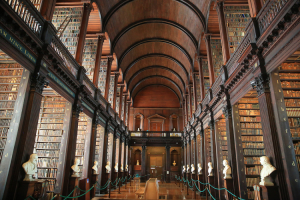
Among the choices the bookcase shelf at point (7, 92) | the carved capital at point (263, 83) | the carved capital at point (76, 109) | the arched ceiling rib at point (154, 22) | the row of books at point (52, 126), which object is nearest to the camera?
the carved capital at point (263, 83)

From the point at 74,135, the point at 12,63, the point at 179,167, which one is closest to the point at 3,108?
the point at 12,63

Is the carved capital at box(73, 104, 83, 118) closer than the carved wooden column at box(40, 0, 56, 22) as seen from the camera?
No

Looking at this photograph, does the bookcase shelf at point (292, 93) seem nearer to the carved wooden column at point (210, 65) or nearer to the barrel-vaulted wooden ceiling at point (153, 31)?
the carved wooden column at point (210, 65)

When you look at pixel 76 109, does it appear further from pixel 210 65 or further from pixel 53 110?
pixel 210 65

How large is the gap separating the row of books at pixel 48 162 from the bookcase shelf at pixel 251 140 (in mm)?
5979

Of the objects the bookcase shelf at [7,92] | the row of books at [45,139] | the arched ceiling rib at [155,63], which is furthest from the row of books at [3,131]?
the arched ceiling rib at [155,63]

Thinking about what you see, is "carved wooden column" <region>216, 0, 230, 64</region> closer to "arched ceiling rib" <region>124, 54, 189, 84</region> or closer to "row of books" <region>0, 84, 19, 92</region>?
"row of books" <region>0, 84, 19, 92</region>

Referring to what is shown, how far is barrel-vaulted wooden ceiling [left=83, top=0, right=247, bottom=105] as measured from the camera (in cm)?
987

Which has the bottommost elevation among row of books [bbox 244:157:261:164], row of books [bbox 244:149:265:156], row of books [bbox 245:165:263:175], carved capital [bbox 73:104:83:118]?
row of books [bbox 245:165:263:175]

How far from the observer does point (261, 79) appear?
4352mm

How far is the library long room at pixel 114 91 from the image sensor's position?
3.87 metres

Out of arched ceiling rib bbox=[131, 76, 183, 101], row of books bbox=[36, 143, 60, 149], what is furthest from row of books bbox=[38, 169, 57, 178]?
arched ceiling rib bbox=[131, 76, 183, 101]

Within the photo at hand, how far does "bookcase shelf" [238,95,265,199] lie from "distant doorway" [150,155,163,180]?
1454 centimetres

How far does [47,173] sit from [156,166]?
1501 centimetres
